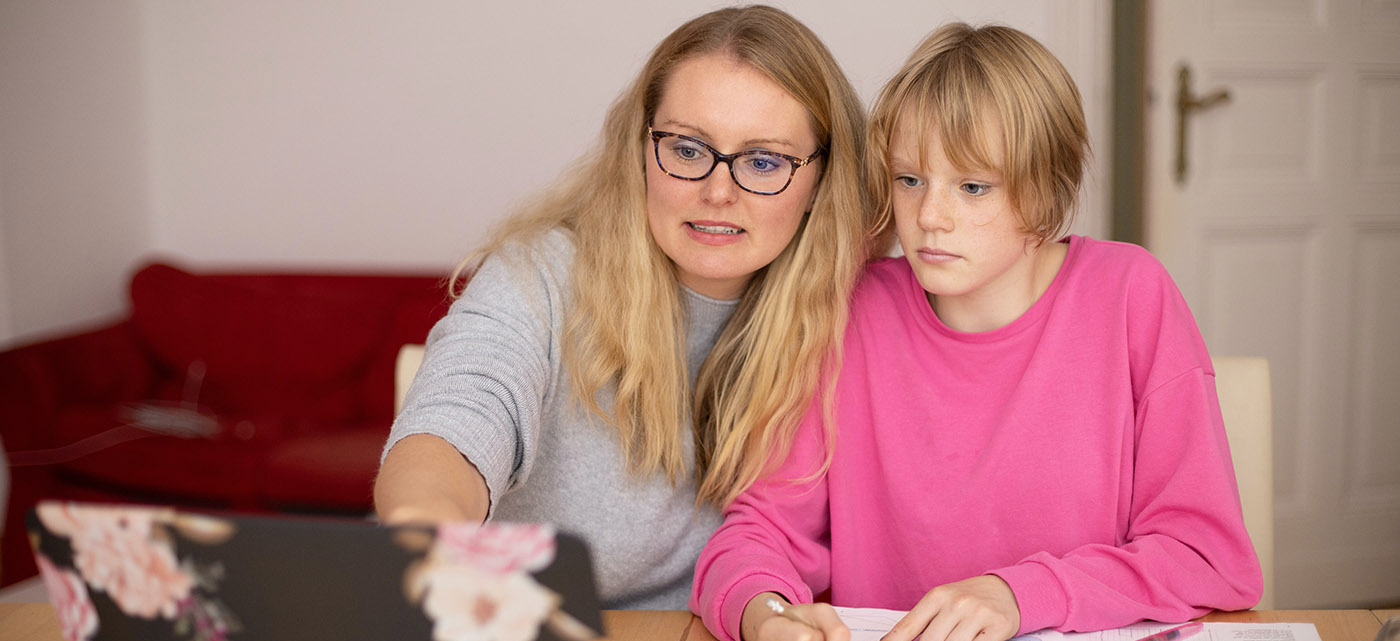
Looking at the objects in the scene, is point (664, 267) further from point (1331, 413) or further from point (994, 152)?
point (1331, 413)

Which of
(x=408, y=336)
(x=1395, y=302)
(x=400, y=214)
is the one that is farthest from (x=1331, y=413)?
(x=400, y=214)

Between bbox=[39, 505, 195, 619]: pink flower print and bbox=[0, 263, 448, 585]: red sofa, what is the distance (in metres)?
2.14

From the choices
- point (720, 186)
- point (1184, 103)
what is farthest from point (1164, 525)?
point (1184, 103)

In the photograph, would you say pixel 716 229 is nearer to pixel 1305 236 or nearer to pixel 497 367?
pixel 497 367

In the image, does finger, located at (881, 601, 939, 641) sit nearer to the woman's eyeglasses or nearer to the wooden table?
the wooden table

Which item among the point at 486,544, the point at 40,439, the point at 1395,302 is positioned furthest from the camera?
the point at 40,439

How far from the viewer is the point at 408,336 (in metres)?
3.12

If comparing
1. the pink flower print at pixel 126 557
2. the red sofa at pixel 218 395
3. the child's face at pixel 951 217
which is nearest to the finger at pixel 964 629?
the child's face at pixel 951 217

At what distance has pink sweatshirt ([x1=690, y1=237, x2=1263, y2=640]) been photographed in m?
1.05

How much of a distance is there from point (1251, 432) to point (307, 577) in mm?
1075

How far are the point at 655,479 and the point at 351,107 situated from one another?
275 centimetres

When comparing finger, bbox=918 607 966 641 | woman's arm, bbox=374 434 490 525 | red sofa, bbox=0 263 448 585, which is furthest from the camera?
red sofa, bbox=0 263 448 585

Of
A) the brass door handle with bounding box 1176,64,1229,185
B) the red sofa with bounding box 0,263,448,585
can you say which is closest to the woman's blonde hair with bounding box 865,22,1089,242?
the brass door handle with bounding box 1176,64,1229,185

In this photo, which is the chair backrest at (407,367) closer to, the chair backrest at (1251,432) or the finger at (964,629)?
the finger at (964,629)
